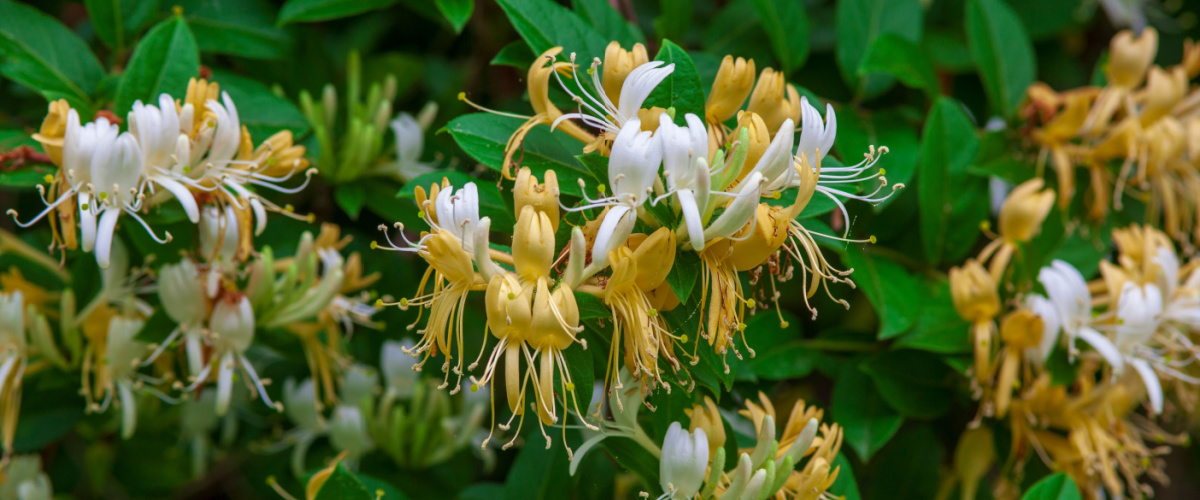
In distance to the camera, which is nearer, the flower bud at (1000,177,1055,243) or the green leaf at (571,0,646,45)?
the green leaf at (571,0,646,45)

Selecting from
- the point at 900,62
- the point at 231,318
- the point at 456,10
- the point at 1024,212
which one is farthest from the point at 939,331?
the point at 231,318

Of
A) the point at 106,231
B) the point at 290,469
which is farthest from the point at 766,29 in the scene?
the point at 290,469

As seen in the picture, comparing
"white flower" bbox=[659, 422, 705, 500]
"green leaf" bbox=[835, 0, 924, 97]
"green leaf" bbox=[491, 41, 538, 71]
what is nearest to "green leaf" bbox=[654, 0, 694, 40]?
"green leaf" bbox=[835, 0, 924, 97]

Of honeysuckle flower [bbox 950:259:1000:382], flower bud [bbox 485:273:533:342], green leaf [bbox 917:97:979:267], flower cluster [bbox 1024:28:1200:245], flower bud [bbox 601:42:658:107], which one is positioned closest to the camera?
flower bud [bbox 485:273:533:342]

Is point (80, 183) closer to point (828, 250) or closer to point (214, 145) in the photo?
point (214, 145)

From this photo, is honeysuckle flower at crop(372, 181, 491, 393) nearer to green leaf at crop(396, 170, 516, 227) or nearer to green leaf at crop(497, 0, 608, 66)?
green leaf at crop(396, 170, 516, 227)

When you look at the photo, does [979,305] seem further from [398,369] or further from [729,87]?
[398,369]

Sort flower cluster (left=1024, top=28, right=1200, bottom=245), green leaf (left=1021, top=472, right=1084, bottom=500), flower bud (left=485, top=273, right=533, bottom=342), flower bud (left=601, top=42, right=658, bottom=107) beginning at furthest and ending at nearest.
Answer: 1. flower cluster (left=1024, top=28, right=1200, bottom=245)
2. green leaf (left=1021, top=472, right=1084, bottom=500)
3. flower bud (left=601, top=42, right=658, bottom=107)
4. flower bud (left=485, top=273, right=533, bottom=342)
